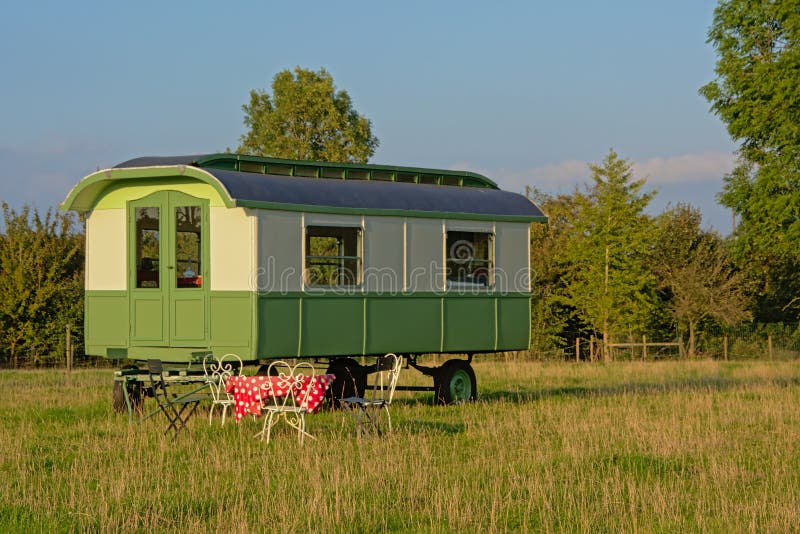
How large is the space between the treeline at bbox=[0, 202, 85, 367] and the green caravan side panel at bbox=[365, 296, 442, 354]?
1696 centimetres

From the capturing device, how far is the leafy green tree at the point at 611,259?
117 ft

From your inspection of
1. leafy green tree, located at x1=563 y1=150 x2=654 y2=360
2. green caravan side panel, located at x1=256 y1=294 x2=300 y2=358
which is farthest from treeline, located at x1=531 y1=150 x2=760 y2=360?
green caravan side panel, located at x1=256 y1=294 x2=300 y2=358

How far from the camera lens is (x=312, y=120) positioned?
50156mm

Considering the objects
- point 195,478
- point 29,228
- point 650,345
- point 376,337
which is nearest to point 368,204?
point 376,337

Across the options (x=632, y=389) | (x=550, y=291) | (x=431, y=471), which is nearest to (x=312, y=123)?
(x=550, y=291)

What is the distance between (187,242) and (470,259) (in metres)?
4.44

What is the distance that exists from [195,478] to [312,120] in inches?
1618

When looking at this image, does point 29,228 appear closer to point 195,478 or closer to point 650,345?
point 650,345

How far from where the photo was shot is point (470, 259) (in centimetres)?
1781

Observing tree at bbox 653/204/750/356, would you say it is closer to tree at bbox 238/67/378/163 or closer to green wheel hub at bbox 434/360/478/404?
tree at bbox 238/67/378/163

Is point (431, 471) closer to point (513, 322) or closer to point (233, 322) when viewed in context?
point (233, 322)

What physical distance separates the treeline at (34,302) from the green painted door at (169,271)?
16.5m

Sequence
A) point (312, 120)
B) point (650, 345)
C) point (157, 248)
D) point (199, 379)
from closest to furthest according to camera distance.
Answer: point (199, 379)
point (157, 248)
point (650, 345)
point (312, 120)

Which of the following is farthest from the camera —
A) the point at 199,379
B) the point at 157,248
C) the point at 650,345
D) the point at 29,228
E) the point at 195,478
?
the point at 650,345
